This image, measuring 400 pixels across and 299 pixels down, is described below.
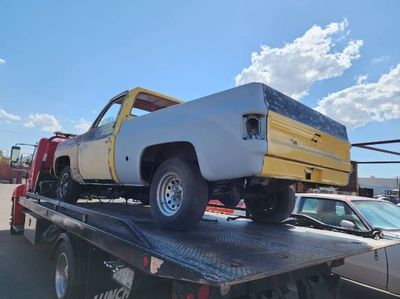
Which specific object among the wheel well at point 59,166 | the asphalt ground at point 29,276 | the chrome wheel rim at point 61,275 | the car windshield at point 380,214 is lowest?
the asphalt ground at point 29,276

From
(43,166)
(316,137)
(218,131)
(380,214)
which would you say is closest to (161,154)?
(218,131)

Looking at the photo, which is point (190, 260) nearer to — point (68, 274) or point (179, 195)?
point (179, 195)

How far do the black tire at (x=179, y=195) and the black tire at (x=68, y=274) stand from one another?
103 centimetres

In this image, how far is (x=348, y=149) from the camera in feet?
14.3

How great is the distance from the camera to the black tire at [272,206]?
4.93 m

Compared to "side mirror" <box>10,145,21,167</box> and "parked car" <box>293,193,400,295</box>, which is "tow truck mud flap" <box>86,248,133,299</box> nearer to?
"parked car" <box>293,193,400,295</box>

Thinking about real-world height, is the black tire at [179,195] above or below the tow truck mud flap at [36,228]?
above

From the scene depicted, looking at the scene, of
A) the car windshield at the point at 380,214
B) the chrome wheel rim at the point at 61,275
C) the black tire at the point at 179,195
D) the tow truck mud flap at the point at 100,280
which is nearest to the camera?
the tow truck mud flap at the point at 100,280

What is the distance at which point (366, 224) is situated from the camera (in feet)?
16.4

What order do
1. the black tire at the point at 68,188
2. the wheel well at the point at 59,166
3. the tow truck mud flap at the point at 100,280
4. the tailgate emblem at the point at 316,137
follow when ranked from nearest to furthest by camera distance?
1. the tow truck mud flap at the point at 100,280
2. the tailgate emblem at the point at 316,137
3. the black tire at the point at 68,188
4. the wheel well at the point at 59,166

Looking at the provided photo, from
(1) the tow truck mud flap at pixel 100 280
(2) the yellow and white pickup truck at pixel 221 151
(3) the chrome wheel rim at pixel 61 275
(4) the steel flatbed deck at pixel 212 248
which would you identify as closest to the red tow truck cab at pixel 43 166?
(2) the yellow and white pickup truck at pixel 221 151

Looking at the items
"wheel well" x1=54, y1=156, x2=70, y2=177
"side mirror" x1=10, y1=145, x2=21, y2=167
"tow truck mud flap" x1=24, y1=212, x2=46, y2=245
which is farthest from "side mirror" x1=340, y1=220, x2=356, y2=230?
"side mirror" x1=10, y1=145, x2=21, y2=167

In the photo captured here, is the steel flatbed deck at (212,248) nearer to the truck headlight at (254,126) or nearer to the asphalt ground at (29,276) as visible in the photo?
the truck headlight at (254,126)

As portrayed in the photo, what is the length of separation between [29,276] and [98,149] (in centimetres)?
235
